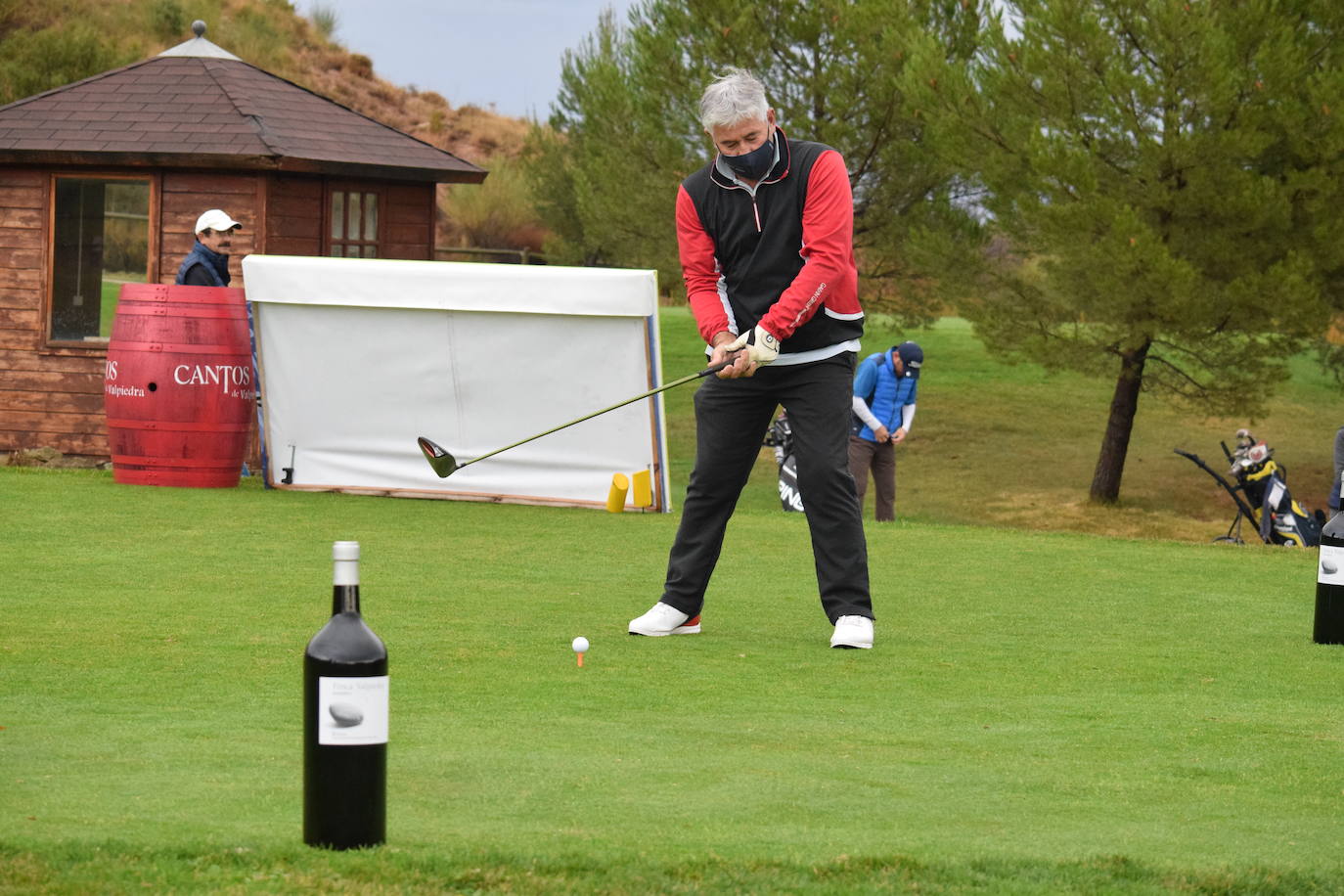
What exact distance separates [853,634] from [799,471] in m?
0.62

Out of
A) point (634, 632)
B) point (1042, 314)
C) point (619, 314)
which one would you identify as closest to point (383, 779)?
point (634, 632)

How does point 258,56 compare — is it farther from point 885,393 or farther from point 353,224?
point 885,393

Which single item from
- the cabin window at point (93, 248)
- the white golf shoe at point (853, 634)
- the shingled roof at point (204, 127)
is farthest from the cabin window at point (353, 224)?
the white golf shoe at point (853, 634)

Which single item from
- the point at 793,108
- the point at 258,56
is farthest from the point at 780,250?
the point at 258,56

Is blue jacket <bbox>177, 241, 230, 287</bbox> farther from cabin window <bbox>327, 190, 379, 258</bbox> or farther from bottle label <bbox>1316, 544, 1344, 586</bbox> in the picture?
bottle label <bbox>1316, 544, 1344, 586</bbox>

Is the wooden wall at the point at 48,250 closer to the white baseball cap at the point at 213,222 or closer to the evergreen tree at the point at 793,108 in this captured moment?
the white baseball cap at the point at 213,222

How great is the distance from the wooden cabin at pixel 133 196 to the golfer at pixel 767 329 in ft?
33.0

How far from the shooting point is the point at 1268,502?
17.2 m

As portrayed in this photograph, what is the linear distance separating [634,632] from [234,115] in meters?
11.1

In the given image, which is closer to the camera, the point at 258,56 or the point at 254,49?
the point at 258,56

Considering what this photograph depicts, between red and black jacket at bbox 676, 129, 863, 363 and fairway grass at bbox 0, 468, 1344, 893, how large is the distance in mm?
1176

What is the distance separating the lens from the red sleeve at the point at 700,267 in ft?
22.2

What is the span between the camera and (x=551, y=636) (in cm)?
666

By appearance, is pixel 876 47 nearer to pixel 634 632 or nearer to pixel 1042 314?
pixel 1042 314
